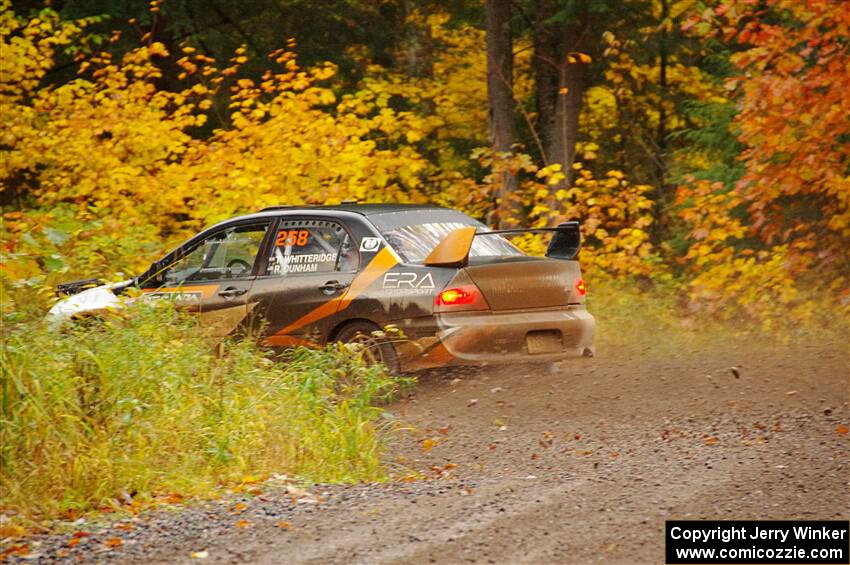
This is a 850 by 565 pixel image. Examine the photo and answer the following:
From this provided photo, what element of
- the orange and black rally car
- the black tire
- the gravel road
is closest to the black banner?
the gravel road

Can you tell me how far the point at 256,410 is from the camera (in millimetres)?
7969

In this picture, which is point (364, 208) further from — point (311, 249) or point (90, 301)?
point (90, 301)

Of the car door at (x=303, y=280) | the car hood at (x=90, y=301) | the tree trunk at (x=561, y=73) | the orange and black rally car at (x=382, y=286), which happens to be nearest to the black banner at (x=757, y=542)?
the orange and black rally car at (x=382, y=286)

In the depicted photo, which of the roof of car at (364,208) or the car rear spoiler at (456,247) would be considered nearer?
the car rear spoiler at (456,247)

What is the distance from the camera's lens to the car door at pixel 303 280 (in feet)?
34.7

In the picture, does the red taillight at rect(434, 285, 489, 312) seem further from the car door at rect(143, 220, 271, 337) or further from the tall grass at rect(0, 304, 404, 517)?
the car door at rect(143, 220, 271, 337)

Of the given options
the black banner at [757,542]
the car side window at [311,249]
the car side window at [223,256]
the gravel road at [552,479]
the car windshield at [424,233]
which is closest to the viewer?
the black banner at [757,542]

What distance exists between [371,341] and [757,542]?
5.05 m

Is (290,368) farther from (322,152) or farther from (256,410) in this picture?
(322,152)

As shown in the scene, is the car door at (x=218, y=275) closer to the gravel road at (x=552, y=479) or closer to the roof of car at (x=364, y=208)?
the roof of car at (x=364, y=208)

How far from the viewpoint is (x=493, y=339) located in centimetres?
1015

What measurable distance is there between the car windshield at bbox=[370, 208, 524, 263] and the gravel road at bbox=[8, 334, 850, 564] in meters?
1.13

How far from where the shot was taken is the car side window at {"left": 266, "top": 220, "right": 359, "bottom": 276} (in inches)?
420

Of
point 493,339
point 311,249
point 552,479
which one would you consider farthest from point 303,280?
point 552,479
